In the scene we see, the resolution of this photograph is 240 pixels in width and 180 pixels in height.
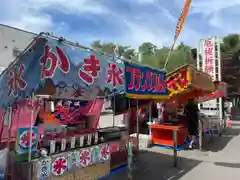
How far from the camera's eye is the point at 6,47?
34.6 ft

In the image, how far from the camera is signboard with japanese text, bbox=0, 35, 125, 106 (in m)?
3.62

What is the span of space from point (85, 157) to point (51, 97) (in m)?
1.79

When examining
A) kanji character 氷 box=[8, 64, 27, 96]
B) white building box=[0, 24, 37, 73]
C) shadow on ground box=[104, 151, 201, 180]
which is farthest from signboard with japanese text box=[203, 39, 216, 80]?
kanji character 氷 box=[8, 64, 27, 96]

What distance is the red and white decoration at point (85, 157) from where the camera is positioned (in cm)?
471

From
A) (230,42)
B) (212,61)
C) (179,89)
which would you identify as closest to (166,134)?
(179,89)

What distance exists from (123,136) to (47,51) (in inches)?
149

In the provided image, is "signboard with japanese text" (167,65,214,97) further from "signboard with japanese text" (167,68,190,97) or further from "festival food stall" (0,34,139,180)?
"festival food stall" (0,34,139,180)

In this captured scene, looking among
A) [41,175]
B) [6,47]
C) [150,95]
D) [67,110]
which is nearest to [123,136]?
[150,95]

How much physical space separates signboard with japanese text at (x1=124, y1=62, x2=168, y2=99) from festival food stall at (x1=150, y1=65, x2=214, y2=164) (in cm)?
156

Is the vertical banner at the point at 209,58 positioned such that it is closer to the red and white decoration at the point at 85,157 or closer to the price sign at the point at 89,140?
the price sign at the point at 89,140

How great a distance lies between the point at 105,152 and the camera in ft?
17.5

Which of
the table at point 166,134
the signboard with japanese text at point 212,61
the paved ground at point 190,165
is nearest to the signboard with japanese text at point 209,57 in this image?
the signboard with japanese text at point 212,61

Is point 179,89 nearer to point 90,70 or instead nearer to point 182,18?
point 182,18

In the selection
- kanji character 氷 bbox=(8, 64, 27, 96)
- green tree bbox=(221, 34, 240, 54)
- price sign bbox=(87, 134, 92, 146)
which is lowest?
price sign bbox=(87, 134, 92, 146)
